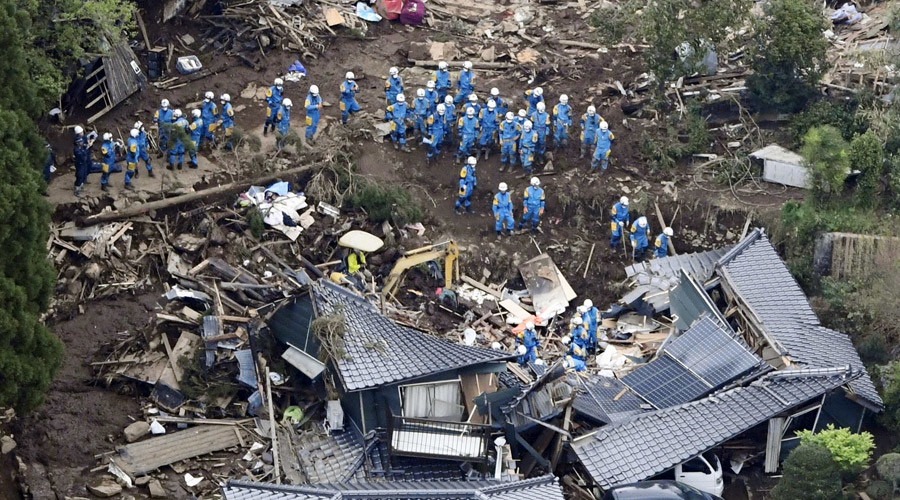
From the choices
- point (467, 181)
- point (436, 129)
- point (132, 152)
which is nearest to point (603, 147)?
point (467, 181)

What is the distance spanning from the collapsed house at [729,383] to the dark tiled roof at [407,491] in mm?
1574

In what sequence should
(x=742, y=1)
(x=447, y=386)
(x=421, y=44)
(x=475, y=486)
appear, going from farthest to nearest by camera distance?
(x=421, y=44) → (x=742, y=1) → (x=447, y=386) → (x=475, y=486)

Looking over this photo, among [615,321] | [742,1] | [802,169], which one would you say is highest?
[742,1]

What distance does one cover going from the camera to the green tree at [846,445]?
3069cm

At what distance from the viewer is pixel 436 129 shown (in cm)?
3891

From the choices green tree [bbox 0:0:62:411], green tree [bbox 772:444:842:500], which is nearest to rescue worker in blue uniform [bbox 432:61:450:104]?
green tree [bbox 0:0:62:411]

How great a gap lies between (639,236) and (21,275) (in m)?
13.4

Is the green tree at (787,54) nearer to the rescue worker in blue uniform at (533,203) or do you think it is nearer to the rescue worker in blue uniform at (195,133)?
the rescue worker in blue uniform at (533,203)

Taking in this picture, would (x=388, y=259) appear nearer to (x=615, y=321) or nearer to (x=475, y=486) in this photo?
(x=615, y=321)

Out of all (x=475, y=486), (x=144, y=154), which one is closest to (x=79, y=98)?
(x=144, y=154)

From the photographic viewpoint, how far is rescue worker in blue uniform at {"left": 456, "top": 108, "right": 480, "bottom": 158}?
38625mm

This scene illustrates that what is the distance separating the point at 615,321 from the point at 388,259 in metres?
4.84

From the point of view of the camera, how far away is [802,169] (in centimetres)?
3847

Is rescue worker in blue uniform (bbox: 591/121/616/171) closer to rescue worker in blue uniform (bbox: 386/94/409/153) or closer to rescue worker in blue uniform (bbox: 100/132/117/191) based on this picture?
rescue worker in blue uniform (bbox: 386/94/409/153)
